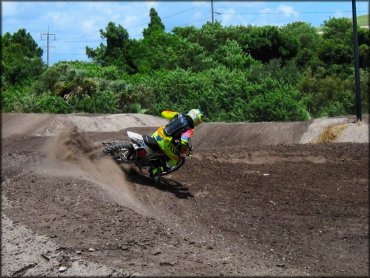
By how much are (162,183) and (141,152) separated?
808 millimetres

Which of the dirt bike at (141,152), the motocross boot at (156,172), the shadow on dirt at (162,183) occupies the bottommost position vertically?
the shadow on dirt at (162,183)

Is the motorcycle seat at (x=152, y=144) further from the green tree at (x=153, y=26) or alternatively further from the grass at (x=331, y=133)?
the green tree at (x=153, y=26)

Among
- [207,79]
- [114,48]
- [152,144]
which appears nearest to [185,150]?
[152,144]

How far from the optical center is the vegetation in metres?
27.3

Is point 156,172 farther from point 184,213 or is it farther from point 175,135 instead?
point 184,213

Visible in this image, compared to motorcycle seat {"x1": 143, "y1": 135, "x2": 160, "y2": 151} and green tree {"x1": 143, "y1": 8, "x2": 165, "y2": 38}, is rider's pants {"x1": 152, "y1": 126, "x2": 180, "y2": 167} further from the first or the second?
green tree {"x1": 143, "y1": 8, "x2": 165, "y2": 38}

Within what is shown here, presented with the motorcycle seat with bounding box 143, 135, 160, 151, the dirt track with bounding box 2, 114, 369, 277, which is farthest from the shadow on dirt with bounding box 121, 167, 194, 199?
the motorcycle seat with bounding box 143, 135, 160, 151

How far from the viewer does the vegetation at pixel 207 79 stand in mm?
27344

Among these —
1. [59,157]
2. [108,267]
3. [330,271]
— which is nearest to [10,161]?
[59,157]

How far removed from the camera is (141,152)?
433 inches

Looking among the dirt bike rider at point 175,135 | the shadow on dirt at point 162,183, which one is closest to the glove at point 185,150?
the dirt bike rider at point 175,135

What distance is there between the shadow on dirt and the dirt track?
0.02 metres

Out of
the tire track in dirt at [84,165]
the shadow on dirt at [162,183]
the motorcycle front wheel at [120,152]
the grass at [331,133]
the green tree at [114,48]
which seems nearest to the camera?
the tire track in dirt at [84,165]

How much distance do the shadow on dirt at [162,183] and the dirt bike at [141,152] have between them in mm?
198
